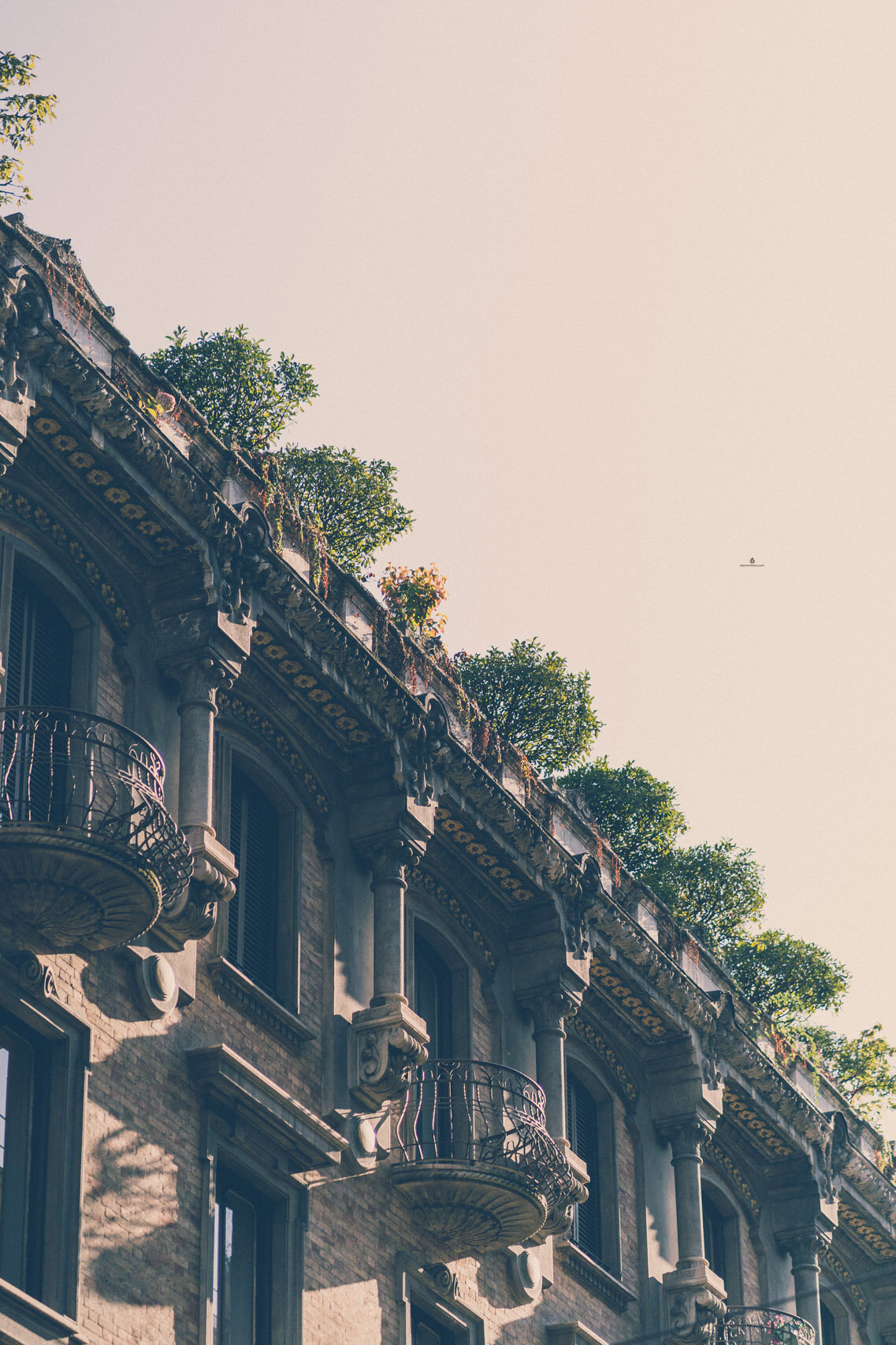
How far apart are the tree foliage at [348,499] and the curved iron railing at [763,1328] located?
11.8 metres

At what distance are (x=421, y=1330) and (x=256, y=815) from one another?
19.5 ft

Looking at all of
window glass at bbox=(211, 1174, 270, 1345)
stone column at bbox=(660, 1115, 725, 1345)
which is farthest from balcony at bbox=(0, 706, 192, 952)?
stone column at bbox=(660, 1115, 725, 1345)

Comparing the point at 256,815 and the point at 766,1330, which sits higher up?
the point at 256,815

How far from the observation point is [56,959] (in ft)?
72.2

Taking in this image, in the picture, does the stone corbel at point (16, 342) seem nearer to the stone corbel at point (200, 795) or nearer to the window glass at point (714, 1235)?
→ the stone corbel at point (200, 795)

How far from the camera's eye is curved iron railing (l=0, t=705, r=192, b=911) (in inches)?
858

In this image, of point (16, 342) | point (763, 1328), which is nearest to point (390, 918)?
point (16, 342)

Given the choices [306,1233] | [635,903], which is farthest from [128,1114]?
[635,903]

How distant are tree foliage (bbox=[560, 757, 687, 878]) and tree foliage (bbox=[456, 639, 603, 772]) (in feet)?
9.82

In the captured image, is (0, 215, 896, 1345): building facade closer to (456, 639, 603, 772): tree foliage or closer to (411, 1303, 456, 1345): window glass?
(411, 1303, 456, 1345): window glass

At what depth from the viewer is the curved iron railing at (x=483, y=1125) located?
26.8 metres

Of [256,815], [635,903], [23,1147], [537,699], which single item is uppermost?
[537,699]

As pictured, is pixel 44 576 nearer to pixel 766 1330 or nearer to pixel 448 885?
pixel 448 885

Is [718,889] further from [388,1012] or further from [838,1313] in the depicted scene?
[388,1012]
